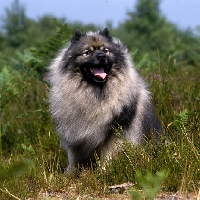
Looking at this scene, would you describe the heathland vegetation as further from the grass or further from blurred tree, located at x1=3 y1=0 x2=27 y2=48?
blurred tree, located at x1=3 y1=0 x2=27 y2=48

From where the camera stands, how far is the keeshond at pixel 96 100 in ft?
17.3

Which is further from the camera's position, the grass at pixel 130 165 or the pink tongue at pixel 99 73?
the pink tongue at pixel 99 73

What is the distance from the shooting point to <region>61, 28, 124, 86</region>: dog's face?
5.25 m

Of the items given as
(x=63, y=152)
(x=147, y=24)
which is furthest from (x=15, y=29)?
(x=63, y=152)

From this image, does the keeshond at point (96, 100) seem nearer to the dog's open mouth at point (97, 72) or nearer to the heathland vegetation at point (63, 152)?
the dog's open mouth at point (97, 72)

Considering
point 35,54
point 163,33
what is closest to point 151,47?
point 163,33

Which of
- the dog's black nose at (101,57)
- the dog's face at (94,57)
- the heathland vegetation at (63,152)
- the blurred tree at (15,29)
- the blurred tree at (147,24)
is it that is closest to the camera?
the heathland vegetation at (63,152)

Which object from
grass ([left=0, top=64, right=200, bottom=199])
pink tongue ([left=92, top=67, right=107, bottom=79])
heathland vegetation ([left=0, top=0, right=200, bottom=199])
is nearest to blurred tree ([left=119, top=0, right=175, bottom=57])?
heathland vegetation ([left=0, top=0, right=200, bottom=199])

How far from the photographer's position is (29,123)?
286 inches

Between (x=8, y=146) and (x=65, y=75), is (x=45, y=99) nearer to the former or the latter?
(x=8, y=146)

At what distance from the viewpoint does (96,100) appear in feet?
17.9

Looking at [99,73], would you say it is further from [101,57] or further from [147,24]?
[147,24]

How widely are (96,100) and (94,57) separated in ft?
1.85

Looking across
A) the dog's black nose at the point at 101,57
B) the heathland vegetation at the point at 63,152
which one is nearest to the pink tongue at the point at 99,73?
the dog's black nose at the point at 101,57
